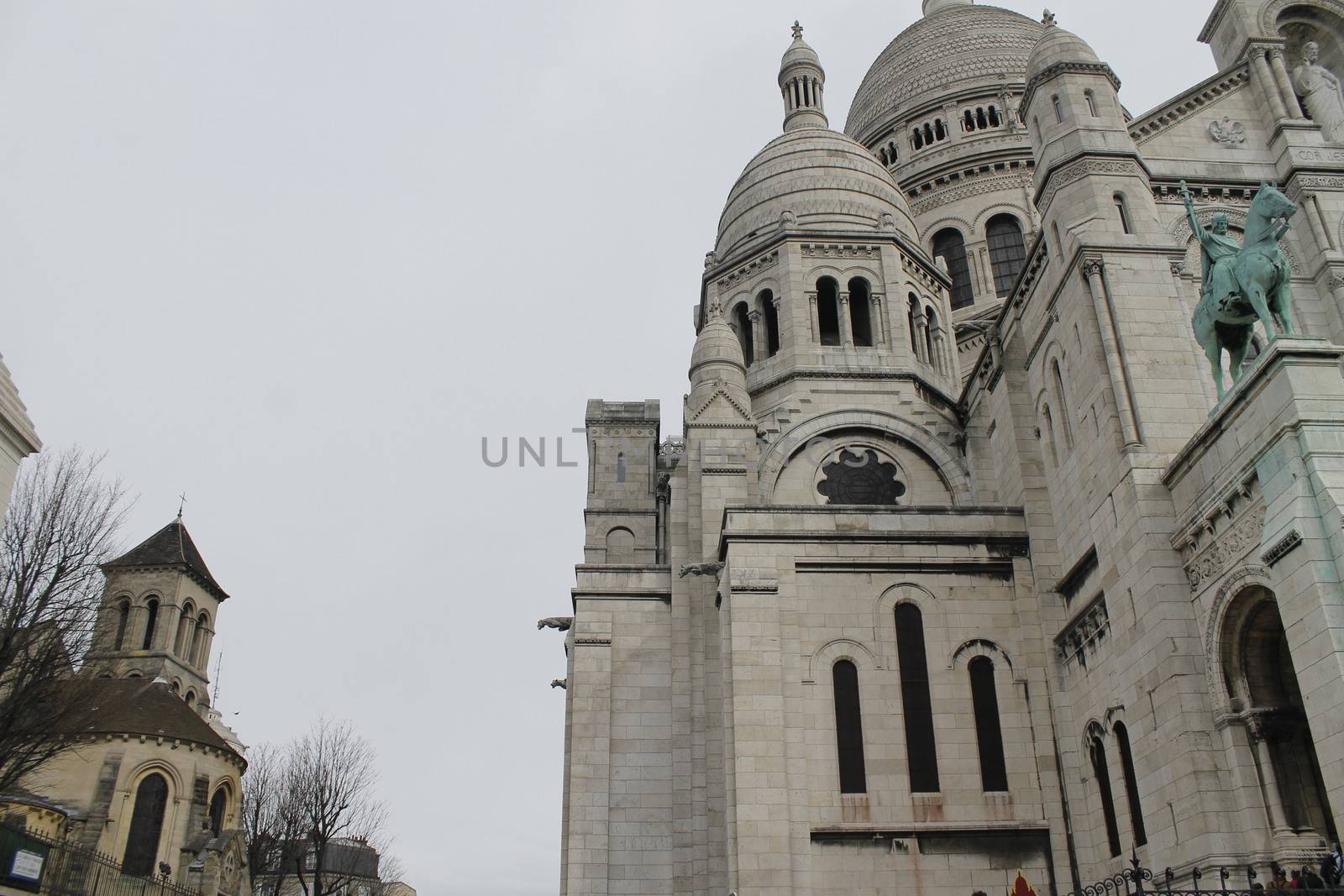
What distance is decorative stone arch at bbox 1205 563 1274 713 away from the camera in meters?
15.9

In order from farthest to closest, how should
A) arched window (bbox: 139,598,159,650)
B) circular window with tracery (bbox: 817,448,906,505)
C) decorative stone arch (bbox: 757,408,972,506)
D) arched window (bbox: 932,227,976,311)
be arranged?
arched window (bbox: 139,598,159,650)
arched window (bbox: 932,227,976,311)
circular window with tracery (bbox: 817,448,906,505)
decorative stone arch (bbox: 757,408,972,506)

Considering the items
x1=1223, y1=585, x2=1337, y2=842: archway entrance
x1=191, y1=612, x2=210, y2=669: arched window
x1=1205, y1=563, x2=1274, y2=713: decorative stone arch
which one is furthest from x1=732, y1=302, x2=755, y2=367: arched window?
x1=191, y1=612, x2=210, y2=669: arched window

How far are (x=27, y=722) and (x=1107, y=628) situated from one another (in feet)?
61.4

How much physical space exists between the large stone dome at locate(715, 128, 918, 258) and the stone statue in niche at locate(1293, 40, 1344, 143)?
1085cm

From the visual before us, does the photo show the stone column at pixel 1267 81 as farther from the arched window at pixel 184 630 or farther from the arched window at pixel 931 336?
A: the arched window at pixel 184 630

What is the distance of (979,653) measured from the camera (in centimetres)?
2269

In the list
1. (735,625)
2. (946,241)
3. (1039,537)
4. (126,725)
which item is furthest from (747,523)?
(126,725)

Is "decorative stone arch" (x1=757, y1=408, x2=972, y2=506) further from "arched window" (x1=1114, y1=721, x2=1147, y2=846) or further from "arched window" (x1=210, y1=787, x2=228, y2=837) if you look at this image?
"arched window" (x1=210, y1=787, x2=228, y2=837)

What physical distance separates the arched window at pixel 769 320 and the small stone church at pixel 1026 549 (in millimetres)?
129

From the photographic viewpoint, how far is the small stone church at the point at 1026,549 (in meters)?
16.0

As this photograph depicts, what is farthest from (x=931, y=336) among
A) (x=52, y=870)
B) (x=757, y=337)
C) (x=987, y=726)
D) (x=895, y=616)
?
(x=52, y=870)

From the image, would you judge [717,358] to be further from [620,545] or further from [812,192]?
[812,192]

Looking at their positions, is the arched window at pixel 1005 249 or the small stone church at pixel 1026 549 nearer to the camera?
the small stone church at pixel 1026 549

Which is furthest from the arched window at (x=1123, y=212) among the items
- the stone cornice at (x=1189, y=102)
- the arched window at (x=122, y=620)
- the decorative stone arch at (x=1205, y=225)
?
the arched window at (x=122, y=620)
